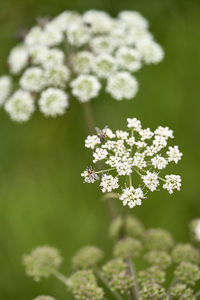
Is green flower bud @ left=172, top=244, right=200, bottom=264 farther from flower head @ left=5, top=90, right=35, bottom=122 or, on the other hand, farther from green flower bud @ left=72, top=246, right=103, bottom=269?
flower head @ left=5, top=90, right=35, bottom=122

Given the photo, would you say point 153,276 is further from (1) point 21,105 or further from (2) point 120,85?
(1) point 21,105

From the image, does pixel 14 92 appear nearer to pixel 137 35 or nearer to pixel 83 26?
pixel 83 26

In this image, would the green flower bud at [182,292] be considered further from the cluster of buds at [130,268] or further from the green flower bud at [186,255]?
the green flower bud at [186,255]

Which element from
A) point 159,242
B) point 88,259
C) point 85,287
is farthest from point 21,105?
point 85,287

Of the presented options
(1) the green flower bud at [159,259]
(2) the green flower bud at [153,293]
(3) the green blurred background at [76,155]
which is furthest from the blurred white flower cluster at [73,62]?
(2) the green flower bud at [153,293]

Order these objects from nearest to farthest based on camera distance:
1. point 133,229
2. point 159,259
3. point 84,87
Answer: point 159,259 < point 133,229 < point 84,87

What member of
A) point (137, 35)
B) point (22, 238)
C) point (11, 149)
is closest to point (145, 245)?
point (22, 238)
